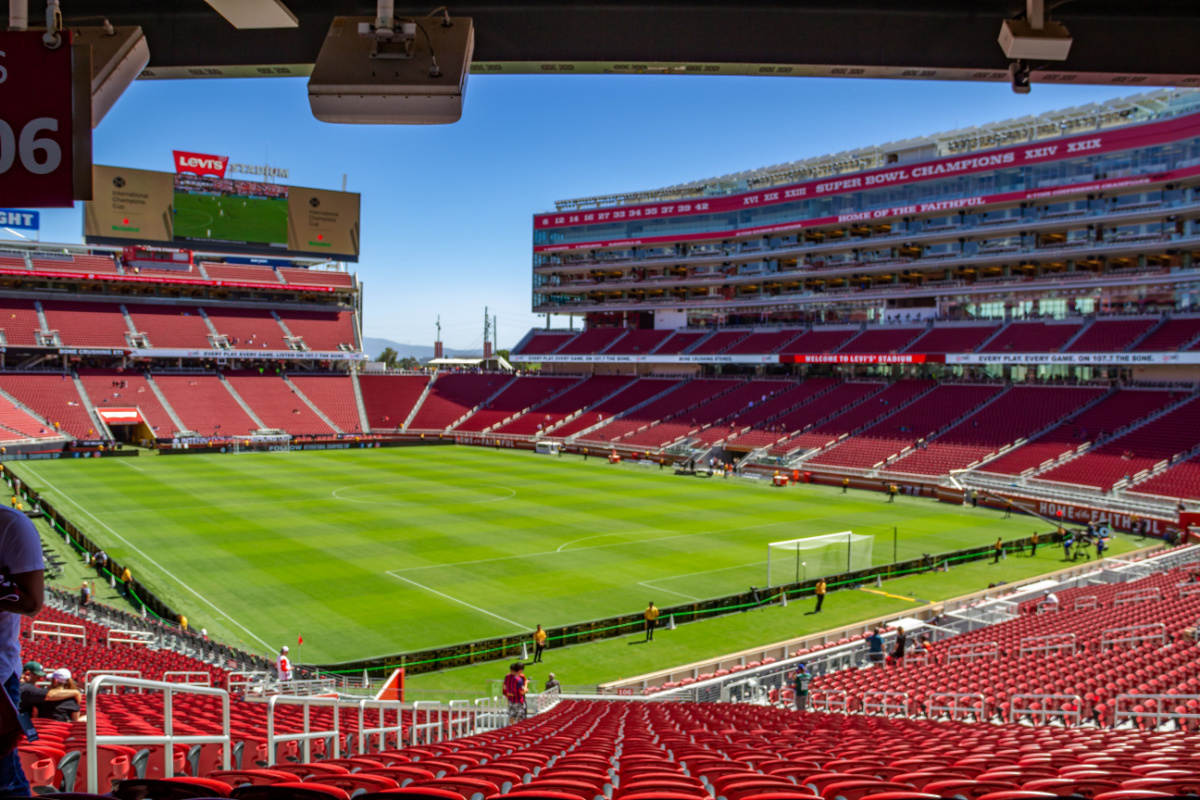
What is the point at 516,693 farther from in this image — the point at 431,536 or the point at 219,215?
the point at 219,215

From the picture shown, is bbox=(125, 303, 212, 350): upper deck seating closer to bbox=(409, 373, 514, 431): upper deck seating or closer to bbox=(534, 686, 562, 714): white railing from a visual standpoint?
bbox=(409, 373, 514, 431): upper deck seating

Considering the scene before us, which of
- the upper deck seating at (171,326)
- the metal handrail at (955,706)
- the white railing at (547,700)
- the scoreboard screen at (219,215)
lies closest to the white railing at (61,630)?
the white railing at (547,700)

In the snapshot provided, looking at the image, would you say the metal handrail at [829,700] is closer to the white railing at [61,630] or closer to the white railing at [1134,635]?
the white railing at [1134,635]

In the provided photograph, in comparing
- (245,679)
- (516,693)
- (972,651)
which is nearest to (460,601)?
(245,679)

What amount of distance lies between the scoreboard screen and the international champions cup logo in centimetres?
83

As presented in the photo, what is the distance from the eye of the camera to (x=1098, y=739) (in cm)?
787

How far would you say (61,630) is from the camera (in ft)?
55.3

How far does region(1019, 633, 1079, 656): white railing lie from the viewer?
16.2 m

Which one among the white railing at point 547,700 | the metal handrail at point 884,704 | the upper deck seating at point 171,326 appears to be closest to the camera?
the metal handrail at point 884,704

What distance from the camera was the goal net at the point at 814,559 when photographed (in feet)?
96.5

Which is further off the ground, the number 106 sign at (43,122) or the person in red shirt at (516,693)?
the number 106 sign at (43,122)

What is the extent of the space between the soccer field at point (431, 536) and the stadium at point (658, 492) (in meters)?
0.27

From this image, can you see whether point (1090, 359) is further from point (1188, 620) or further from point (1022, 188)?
point (1188, 620)

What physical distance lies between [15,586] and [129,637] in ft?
59.7
